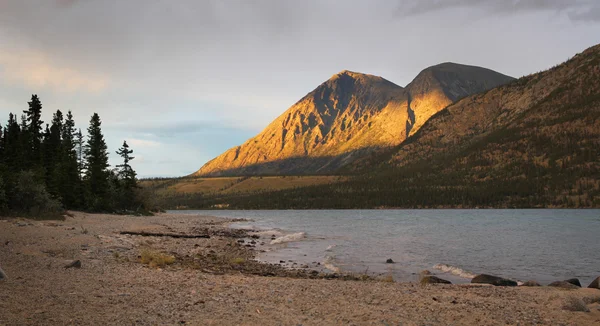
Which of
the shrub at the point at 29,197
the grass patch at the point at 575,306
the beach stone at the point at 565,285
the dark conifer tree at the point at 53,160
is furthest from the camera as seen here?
the dark conifer tree at the point at 53,160

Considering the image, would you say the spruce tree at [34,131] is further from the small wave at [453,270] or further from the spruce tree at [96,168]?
the small wave at [453,270]

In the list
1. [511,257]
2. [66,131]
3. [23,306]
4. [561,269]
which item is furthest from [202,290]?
[66,131]

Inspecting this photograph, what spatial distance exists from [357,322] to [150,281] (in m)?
9.40

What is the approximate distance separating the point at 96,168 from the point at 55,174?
1181 cm

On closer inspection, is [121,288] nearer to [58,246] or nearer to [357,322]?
[357,322]

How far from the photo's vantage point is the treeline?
165 feet

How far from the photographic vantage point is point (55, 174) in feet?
220

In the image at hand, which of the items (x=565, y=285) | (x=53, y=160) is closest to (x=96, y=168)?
(x=53, y=160)

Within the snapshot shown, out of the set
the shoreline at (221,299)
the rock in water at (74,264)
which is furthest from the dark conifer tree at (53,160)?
the rock in water at (74,264)

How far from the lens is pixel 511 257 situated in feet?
126

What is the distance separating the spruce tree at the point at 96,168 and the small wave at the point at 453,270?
2492 inches

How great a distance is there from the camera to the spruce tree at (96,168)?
77312 mm

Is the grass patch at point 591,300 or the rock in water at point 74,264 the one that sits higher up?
the rock in water at point 74,264

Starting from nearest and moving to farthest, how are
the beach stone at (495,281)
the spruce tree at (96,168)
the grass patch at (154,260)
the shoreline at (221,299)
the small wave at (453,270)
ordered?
the shoreline at (221,299) < the beach stone at (495,281) < the grass patch at (154,260) < the small wave at (453,270) < the spruce tree at (96,168)
